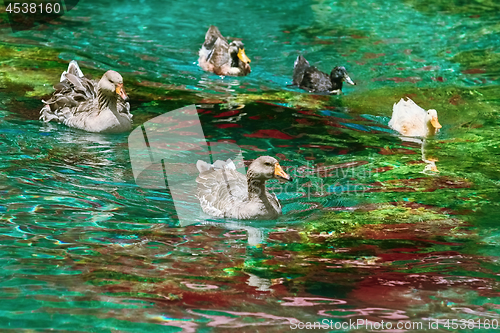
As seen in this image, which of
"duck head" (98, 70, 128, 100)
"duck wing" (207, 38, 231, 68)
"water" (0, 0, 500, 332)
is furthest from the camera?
"duck wing" (207, 38, 231, 68)

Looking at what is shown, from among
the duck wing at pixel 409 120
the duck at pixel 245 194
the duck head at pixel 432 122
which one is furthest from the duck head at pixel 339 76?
the duck at pixel 245 194

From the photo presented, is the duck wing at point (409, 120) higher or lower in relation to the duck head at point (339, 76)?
lower

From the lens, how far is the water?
5.76m

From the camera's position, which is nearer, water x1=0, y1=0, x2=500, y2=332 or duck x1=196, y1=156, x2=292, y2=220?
water x1=0, y1=0, x2=500, y2=332

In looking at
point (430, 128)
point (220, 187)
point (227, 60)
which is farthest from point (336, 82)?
point (220, 187)

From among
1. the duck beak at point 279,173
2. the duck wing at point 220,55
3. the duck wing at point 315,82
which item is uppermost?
the duck wing at point 220,55

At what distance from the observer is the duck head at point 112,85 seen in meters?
10.3

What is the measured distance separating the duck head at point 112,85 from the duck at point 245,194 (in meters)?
2.61

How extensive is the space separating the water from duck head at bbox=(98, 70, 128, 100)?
0.64m

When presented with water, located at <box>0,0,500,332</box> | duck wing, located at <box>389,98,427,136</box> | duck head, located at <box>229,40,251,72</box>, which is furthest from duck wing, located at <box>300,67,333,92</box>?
duck wing, located at <box>389,98,427,136</box>

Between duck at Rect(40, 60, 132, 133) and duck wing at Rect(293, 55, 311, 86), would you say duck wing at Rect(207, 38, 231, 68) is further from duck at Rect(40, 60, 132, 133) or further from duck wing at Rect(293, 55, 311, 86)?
duck at Rect(40, 60, 132, 133)

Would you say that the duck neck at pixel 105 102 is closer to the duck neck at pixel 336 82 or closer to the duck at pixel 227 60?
the duck at pixel 227 60

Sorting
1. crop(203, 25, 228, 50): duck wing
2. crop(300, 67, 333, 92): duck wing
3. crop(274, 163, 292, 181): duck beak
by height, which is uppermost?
crop(203, 25, 228, 50): duck wing

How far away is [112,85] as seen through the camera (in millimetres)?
10266
